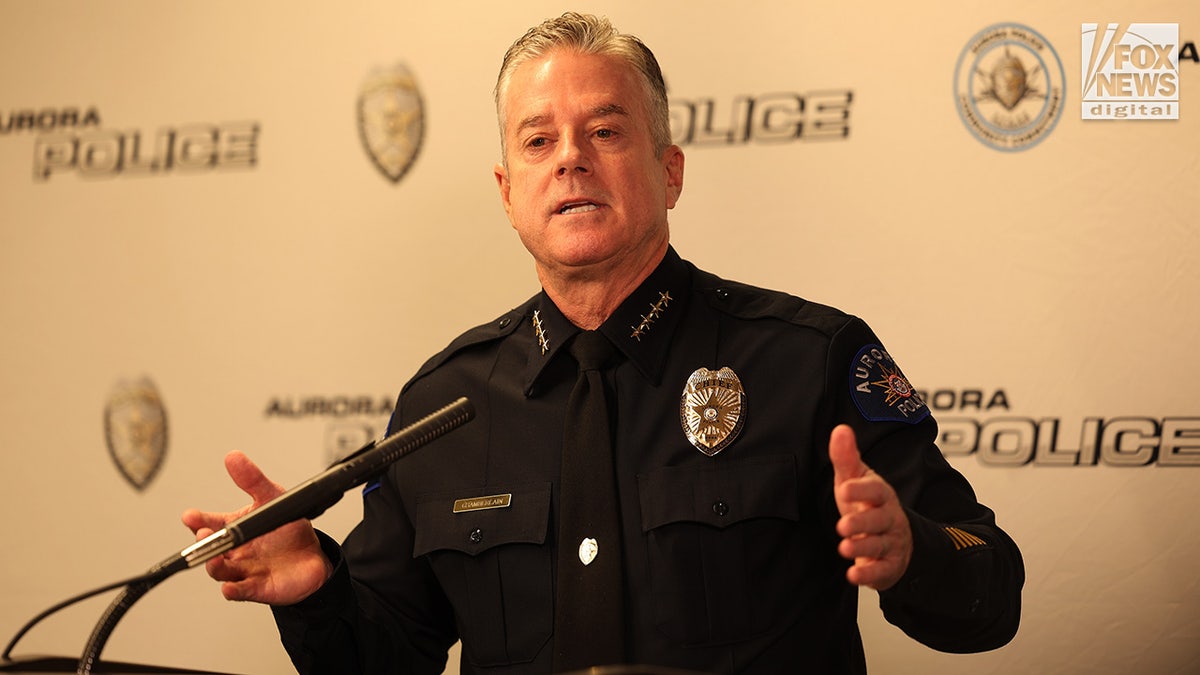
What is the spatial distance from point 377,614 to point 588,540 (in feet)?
1.30

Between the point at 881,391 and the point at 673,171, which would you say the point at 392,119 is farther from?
the point at 881,391

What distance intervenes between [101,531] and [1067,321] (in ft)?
7.01

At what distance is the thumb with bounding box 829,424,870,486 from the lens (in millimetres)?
1240

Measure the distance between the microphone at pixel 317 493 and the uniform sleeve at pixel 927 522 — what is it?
558 mm

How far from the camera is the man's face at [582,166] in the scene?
1813mm

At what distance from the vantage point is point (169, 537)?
2.68m

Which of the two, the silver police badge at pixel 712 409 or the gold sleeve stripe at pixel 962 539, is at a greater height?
the silver police badge at pixel 712 409

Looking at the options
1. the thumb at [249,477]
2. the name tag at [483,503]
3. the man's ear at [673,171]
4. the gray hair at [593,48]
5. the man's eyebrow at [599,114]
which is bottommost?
the name tag at [483,503]

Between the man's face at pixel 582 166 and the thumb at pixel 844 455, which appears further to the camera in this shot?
the man's face at pixel 582 166

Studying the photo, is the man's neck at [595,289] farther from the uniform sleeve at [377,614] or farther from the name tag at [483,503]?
the uniform sleeve at [377,614]

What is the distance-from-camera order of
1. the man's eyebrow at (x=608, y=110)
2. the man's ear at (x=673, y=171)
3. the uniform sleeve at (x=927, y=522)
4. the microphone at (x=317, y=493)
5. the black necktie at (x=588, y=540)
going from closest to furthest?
1. the microphone at (x=317, y=493)
2. the uniform sleeve at (x=927, y=522)
3. the black necktie at (x=588, y=540)
4. the man's eyebrow at (x=608, y=110)
5. the man's ear at (x=673, y=171)

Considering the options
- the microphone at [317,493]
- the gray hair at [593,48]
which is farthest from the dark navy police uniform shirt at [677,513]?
the microphone at [317,493]

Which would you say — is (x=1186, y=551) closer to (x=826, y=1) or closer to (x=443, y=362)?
(x=826, y=1)

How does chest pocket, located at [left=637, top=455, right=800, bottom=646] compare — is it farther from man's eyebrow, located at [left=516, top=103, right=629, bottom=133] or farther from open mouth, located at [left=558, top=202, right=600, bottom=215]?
man's eyebrow, located at [left=516, top=103, right=629, bottom=133]
